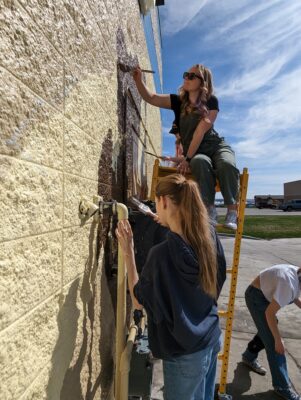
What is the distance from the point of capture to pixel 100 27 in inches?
88.1

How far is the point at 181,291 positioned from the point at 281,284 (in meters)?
1.91

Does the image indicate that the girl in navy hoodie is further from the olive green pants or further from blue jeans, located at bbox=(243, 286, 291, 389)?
blue jeans, located at bbox=(243, 286, 291, 389)

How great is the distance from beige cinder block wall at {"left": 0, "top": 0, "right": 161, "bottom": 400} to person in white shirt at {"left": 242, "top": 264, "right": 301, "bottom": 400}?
168cm

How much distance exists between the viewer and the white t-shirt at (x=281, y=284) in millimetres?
3299

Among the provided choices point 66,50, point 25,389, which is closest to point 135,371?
point 25,389

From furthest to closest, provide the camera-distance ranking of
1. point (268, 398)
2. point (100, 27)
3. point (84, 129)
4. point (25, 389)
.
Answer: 1. point (268, 398)
2. point (100, 27)
3. point (84, 129)
4. point (25, 389)

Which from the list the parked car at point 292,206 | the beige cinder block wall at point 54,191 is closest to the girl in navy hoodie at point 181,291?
the beige cinder block wall at point 54,191

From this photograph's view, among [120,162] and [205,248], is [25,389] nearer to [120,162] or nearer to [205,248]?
[205,248]

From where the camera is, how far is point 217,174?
3055 millimetres

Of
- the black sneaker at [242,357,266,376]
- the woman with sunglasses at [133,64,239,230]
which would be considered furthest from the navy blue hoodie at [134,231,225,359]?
the black sneaker at [242,357,266,376]

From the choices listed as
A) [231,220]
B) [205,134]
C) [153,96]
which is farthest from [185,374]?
[153,96]

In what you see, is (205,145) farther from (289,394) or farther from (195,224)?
(289,394)

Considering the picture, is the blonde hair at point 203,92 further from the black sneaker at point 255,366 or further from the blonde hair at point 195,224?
the black sneaker at point 255,366

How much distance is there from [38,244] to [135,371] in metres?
1.81
